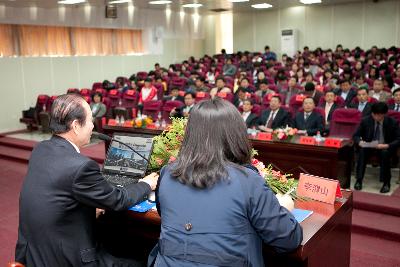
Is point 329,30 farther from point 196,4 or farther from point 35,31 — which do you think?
point 35,31

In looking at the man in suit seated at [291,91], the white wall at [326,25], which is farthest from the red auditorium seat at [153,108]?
the white wall at [326,25]

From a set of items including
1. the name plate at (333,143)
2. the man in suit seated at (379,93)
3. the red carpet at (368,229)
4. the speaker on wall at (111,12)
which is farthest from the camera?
the speaker on wall at (111,12)

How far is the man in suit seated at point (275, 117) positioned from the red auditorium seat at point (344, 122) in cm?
59

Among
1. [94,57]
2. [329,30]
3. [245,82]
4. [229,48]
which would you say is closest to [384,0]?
[329,30]

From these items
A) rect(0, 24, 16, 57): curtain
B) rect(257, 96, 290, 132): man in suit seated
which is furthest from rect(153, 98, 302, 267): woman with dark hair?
rect(0, 24, 16, 57): curtain

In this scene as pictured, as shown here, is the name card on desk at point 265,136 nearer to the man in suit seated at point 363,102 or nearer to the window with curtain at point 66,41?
the man in suit seated at point 363,102

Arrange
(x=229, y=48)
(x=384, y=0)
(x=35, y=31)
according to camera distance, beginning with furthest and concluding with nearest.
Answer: (x=229, y=48) → (x=384, y=0) → (x=35, y=31)

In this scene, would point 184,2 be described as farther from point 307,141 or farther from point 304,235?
point 304,235

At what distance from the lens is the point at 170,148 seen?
2.06m

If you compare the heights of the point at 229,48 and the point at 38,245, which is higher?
the point at 229,48

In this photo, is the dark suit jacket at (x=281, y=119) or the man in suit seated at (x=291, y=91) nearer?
the dark suit jacket at (x=281, y=119)

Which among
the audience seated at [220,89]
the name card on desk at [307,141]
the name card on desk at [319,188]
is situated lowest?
the name card on desk at [307,141]

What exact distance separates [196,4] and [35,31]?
4534mm

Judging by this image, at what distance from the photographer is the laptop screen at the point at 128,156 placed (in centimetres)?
207
